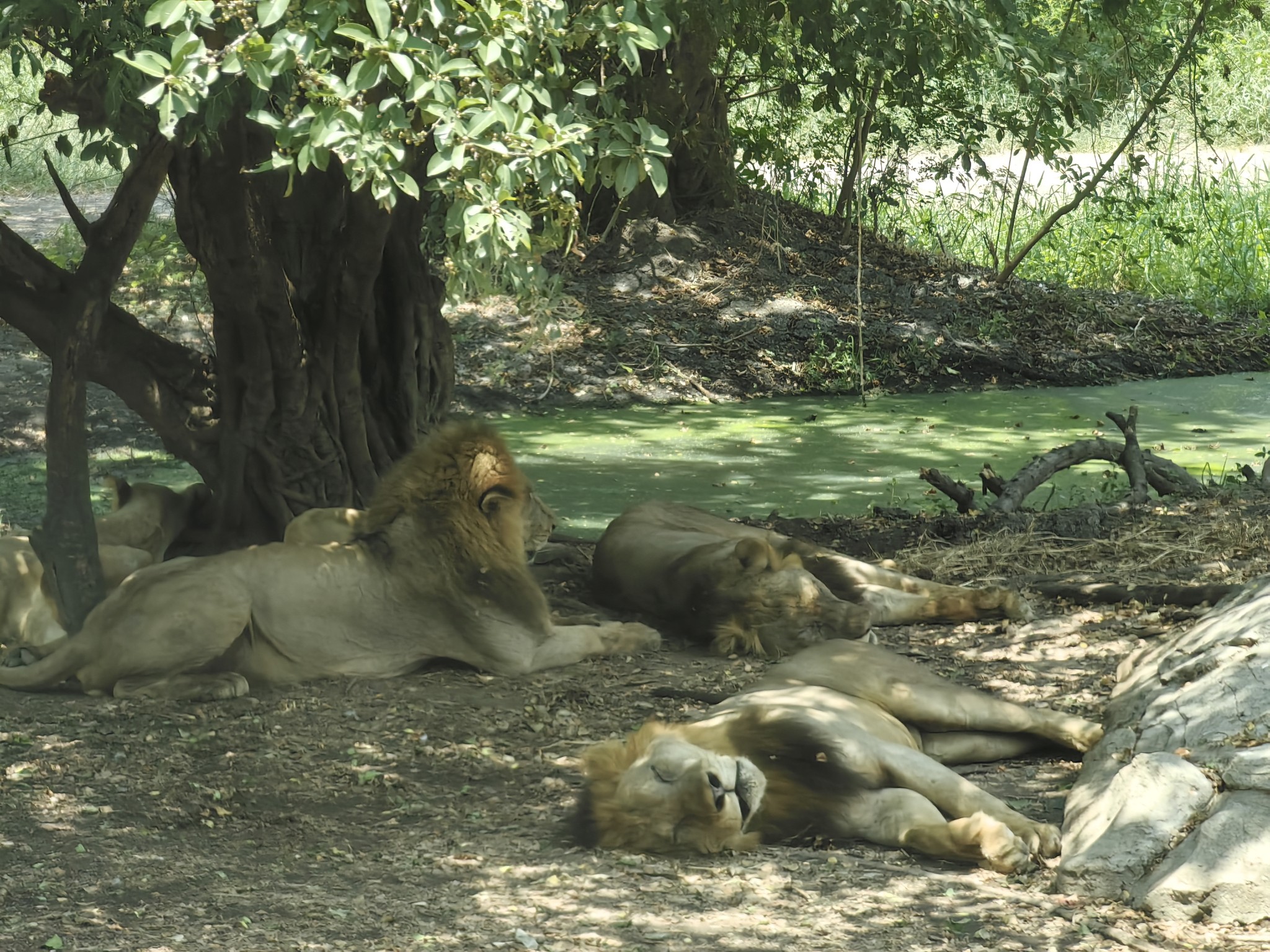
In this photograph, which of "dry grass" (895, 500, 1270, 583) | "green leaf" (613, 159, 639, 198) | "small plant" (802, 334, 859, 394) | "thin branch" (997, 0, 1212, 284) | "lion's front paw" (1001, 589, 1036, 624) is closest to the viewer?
"green leaf" (613, 159, 639, 198)

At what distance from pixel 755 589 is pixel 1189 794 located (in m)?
2.57

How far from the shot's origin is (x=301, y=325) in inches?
272

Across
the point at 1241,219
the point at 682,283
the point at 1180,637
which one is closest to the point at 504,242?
the point at 1180,637

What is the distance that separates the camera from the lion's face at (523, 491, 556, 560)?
619 centimetres

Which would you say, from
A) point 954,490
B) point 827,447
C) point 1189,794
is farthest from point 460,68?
point 827,447

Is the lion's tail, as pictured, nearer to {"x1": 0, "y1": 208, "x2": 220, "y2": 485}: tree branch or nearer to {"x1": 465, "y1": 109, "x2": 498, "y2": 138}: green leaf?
{"x1": 0, "y1": 208, "x2": 220, "y2": 485}: tree branch

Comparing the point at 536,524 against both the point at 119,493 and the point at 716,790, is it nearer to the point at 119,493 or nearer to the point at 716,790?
the point at 119,493

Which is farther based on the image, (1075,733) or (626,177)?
(1075,733)

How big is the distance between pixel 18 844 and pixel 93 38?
9.23ft

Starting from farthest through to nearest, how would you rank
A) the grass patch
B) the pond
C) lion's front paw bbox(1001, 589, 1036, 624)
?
the grass patch → the pond → lion's front paw bbox(1001, 589, 1036, 624)

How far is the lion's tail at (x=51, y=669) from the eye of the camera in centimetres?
553

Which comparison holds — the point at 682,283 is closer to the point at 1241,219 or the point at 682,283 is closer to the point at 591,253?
the point at 591,253

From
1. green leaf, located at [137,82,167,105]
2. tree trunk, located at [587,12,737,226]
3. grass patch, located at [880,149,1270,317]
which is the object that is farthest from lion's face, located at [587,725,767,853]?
grass patch, located at [880,149,1270,317]

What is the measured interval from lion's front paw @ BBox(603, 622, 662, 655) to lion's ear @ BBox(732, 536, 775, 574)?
50 cm
